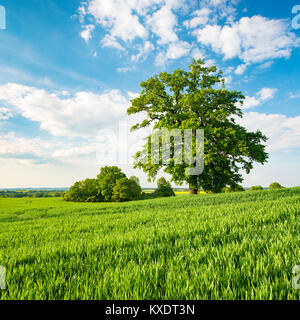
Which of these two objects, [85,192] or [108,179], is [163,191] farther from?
[85,192]

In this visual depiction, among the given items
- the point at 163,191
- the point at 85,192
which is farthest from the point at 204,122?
the point at 85,192

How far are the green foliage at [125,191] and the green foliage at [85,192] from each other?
23.4 ft

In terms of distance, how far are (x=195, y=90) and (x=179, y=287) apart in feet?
82.5

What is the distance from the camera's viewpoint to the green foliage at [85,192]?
54.2 meters

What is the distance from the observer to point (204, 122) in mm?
21656

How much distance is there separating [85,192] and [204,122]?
46236 mm

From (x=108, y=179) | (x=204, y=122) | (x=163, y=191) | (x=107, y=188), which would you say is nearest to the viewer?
(x=204, y=122)

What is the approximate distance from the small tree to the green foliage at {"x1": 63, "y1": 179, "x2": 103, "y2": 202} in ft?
7.12

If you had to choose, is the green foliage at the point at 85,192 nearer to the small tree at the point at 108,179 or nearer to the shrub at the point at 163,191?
the small tree at the point at 108,179

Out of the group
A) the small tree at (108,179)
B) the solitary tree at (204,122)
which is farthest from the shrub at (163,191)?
the solitary tree at (204,122)

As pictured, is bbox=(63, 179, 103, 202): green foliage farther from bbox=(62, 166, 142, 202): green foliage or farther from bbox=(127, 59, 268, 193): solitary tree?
bbox=(127, 59, 268, 193): solitary tree

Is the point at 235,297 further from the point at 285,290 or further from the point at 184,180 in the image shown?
the point at 184,180

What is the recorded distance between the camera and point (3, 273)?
7.04ft
